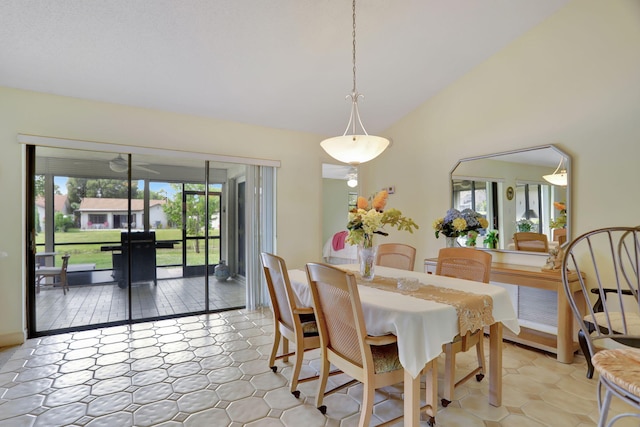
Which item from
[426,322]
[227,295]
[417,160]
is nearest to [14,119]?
[227,295]

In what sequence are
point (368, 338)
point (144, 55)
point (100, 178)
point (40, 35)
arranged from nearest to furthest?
point (368, 338), point (40, 35), point (144, 55), point (100, 178)

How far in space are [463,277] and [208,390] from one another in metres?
2.14

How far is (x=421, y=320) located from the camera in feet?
5.51

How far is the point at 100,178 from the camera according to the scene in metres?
3.96

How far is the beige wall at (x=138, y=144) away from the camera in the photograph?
124 inches

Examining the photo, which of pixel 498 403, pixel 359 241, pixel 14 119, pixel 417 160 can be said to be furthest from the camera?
pixel 417 160

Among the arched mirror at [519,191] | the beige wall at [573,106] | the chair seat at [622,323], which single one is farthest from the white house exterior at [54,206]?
the chair seat at [622,323]

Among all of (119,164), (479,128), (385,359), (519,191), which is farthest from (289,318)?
(479,128)

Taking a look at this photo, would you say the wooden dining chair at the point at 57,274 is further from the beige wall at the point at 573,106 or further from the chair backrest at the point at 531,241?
the chair backrest at the point at 531,241

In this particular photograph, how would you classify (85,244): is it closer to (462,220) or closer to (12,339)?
(12,339)

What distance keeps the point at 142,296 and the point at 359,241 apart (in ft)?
12.0

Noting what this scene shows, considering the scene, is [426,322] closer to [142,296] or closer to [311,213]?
[311,213]

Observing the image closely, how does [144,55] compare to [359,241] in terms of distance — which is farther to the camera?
[144,55]

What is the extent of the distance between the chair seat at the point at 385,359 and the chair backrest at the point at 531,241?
7.74 ft
